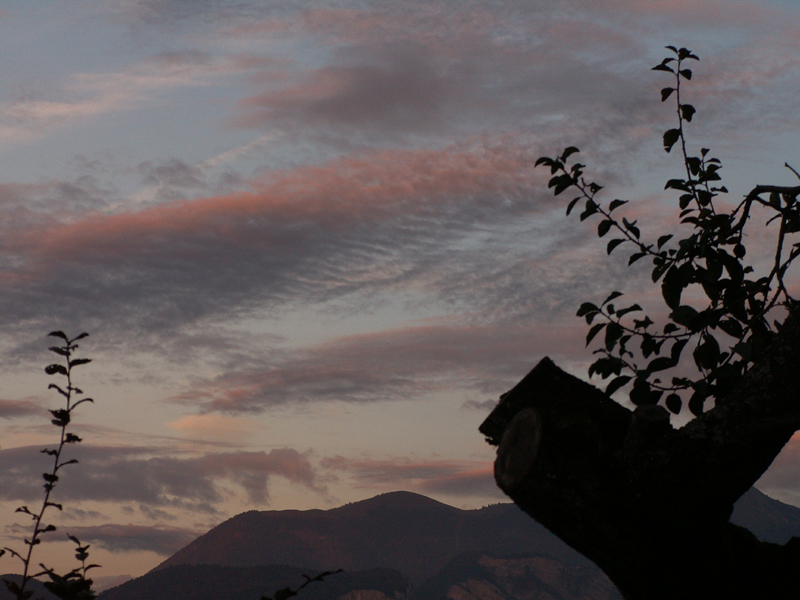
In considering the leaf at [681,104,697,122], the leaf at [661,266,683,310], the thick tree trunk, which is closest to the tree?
the thick tree trunk

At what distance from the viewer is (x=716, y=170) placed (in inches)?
333

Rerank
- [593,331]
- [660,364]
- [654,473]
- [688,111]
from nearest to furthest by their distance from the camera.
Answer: [654,473] < [660,364] < [593,331] < [688,111]

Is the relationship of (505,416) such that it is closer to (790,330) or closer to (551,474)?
(551,474)

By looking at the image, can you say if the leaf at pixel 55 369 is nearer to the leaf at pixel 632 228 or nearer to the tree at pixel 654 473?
the tree at pixel 654 473

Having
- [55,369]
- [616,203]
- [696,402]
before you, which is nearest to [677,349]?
[696,402]

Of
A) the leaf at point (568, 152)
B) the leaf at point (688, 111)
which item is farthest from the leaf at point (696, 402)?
the leaf at point (688, 111)

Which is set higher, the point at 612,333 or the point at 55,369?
the point at 612,333

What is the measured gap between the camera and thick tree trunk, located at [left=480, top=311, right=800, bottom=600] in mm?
4578

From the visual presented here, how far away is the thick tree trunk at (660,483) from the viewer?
15.0 ft

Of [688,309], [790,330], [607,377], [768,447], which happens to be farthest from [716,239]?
[768,447]

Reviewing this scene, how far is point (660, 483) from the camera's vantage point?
4594 millimetres

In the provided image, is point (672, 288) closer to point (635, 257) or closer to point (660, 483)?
point (635, 257)

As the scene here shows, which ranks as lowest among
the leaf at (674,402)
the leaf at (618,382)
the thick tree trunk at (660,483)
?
the thick tree trunk at (660,483)

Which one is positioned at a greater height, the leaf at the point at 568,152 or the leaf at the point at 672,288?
the leaf at the point at 568,152
